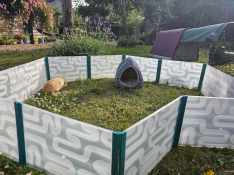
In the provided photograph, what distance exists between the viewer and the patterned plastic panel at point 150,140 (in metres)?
1.72

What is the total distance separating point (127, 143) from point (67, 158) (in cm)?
70

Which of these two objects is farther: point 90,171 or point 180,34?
point 180,34

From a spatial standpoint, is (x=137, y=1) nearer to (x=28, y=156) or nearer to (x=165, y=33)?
(x=165, y=33)

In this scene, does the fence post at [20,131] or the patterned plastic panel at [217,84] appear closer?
the fence post at [20,131]

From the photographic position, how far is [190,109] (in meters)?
2.51

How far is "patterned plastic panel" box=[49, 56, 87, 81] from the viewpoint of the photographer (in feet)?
16.5

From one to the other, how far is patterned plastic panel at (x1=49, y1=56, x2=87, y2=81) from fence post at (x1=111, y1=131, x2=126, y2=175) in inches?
158

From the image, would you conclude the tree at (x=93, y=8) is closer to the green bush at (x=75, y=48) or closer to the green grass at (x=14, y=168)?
the green bush at (x=75, y=48)

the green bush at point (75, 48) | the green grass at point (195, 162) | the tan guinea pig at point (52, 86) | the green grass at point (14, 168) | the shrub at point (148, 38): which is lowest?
the green grass at point (195, 162)

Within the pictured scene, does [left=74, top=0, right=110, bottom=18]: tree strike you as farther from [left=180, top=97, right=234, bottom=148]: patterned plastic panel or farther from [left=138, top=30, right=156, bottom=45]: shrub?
[left=180, top=97, right=234, bottom=148]: patterned plastic panel

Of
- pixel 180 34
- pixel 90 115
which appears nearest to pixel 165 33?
pixel 180 34

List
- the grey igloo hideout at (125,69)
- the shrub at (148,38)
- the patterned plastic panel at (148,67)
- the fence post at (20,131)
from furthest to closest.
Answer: the shrub at (148,38) → the patterned plastic panel at (148,67) → the grey igloo hideout at (125,69) → the fence post at (20,131)

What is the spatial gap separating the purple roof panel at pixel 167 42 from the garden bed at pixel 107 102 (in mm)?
4238

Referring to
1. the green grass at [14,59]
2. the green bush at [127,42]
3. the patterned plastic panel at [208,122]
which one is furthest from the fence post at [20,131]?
the green bush at [127,42]
